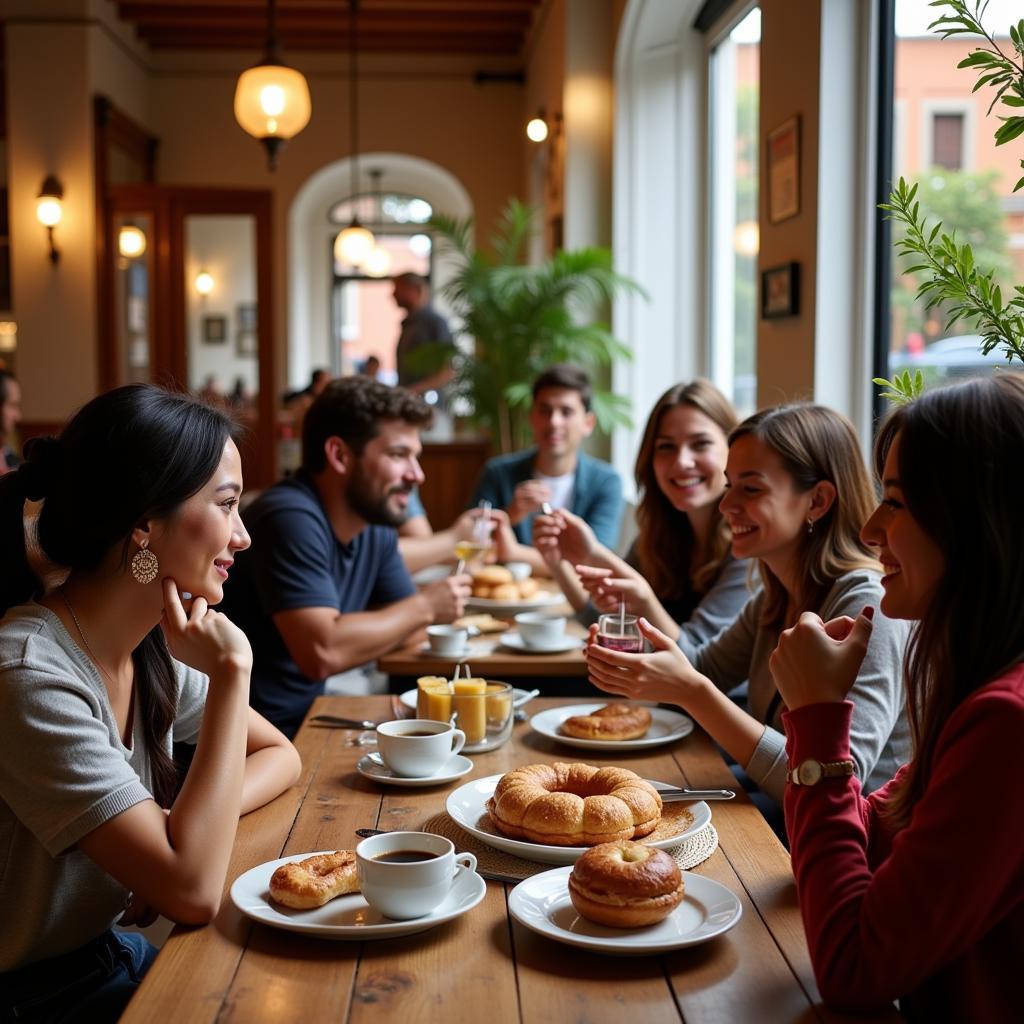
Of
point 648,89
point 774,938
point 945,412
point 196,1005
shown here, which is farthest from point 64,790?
point 648,89

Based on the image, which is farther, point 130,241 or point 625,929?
point 130,241

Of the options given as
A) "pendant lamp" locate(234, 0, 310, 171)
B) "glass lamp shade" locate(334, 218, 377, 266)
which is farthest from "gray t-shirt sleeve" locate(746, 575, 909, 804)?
"glass lamp shade" locate(334, 218, 377, 266)

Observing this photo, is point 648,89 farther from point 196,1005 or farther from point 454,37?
point 196,1005

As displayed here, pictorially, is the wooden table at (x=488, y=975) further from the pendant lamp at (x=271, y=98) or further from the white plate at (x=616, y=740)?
the pendant lamp at (x=271, y=98)

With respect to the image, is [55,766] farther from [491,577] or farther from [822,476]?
[491,577]

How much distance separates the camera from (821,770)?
122 centimetres

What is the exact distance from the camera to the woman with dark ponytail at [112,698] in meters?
1.33

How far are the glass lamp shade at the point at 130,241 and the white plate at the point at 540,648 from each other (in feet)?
21.8

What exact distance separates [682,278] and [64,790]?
4860mm

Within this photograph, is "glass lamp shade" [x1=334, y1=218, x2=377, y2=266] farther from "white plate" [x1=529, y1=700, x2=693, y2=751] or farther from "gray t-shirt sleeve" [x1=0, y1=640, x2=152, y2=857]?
"gray t-shirt sleeve" [x1=0, y1=640, x2=152, y2=857]

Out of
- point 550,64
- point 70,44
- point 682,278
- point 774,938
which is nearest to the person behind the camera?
point 774,938

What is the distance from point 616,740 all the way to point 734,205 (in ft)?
11.9

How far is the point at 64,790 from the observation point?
4.39 ft

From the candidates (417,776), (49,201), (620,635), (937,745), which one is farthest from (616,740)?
(49,201)
